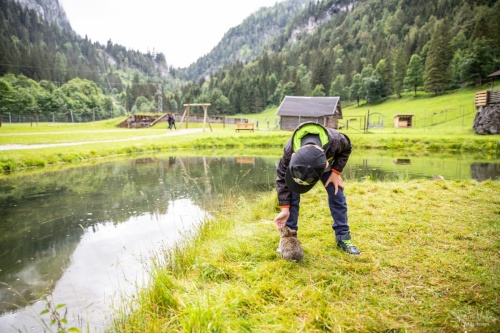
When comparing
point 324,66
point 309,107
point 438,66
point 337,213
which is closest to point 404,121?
point 309,107

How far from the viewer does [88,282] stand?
375 centimetres

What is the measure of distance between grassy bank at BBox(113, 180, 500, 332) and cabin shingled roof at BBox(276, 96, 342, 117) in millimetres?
38048

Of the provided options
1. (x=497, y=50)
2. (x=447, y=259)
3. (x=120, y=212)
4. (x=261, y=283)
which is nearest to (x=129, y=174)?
(x=120, y=212)

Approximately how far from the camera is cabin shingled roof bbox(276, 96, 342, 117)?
41.6 m

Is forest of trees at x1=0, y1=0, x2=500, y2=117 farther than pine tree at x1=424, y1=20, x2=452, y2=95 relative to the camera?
Yes

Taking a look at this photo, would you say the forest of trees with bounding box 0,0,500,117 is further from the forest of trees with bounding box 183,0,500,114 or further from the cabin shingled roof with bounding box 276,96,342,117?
the cabin shingled roof with bounding box 276,96,342,117

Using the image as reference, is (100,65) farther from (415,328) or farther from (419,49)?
(415,328)

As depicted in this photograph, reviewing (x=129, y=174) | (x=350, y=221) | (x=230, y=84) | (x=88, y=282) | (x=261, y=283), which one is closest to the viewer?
(x=261, y=283)

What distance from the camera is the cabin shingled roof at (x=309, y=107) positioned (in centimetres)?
4156

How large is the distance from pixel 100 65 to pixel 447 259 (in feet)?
693

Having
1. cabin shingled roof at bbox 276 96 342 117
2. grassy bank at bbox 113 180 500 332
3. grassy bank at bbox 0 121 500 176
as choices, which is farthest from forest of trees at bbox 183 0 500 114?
grassy bank at bbox 113 180 500 332

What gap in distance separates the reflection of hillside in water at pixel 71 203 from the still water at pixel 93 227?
0.07 ft

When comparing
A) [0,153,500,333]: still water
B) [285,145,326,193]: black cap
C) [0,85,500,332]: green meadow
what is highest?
[285,145,326,193]: black cap

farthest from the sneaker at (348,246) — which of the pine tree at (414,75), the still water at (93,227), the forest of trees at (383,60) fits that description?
the pine tree at (414,75)
